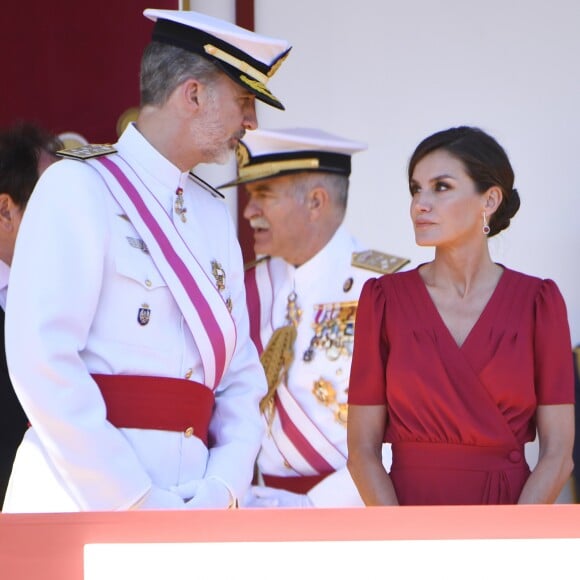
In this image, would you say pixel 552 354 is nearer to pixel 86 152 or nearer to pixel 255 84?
pixel 255 84

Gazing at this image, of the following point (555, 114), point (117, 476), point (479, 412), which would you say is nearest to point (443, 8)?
point (555, 114)

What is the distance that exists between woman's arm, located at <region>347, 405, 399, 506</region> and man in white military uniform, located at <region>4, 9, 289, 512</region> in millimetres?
235

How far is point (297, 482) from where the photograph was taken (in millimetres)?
3885

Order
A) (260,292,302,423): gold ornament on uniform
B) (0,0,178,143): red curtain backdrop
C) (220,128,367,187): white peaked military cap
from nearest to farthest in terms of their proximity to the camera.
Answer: (260,292,302,423): gold ornament on uniform
(220,128,367,187): white peaked military cap
(0,0,178,143): red curtain backdrop

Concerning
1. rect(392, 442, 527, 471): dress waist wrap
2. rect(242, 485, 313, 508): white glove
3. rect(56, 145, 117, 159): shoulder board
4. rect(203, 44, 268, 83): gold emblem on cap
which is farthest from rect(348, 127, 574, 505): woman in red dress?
rect(242, 485, 313, 508): white glove

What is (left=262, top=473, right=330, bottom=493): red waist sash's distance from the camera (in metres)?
3.86

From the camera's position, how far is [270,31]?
14.9 feet

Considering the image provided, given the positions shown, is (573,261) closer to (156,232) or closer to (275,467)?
(275,467)

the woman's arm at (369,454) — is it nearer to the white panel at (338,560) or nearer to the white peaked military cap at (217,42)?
the white peaked military cap at (217,42)

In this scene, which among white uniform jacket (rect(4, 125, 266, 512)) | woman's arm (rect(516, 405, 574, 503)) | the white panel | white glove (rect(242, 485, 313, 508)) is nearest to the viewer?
the white panel

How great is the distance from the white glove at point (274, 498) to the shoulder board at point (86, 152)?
1304 mm

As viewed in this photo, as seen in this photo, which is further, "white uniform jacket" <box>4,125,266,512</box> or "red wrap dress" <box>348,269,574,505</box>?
"red wrap dress" <box>348,269,574,505</box>

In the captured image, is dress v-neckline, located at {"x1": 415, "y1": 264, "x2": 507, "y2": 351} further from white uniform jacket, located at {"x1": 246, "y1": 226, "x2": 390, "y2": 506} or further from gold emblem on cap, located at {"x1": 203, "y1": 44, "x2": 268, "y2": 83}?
white uniform jacket, located at {"x1": 246, "y1": 226, "x2": 390, "y2": 506}

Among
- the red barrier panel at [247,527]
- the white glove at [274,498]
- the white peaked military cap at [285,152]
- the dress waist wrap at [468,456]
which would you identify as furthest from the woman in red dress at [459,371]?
the white peaked military cap at [285,152]
